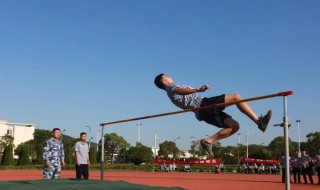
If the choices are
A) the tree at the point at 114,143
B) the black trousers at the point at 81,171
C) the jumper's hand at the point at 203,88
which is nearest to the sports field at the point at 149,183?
the black trousers at the point at 81,171

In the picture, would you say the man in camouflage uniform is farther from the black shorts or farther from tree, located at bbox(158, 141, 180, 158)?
tree, located at bbox(158, 141, 180, 158)

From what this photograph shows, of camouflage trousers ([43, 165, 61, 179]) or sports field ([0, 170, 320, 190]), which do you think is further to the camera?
camouflage trousers ([43, 165, 61, 179])

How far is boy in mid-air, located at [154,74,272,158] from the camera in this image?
496 cm

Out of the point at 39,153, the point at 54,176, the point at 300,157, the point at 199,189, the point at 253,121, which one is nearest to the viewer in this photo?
the point at 253,121

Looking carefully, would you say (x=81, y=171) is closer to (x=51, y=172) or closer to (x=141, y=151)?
(x=51, y=172)

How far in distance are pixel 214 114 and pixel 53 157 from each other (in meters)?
3.53

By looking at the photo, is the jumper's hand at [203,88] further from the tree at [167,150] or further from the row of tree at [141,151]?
the tree at [167,150]

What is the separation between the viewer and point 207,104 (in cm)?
535

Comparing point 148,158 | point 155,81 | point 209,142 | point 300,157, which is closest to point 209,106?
point 209,142

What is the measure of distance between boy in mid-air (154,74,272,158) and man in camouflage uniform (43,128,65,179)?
2.85m

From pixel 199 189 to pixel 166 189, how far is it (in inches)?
235

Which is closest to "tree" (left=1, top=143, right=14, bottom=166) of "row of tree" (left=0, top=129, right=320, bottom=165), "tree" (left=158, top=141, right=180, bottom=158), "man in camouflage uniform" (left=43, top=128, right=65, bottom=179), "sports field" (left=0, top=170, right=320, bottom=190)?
"row of tree" (left=0, top=129, right=320, bottom=165)

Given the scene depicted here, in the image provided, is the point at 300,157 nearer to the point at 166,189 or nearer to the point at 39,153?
the point at 166,189

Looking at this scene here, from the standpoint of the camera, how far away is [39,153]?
132 feet
